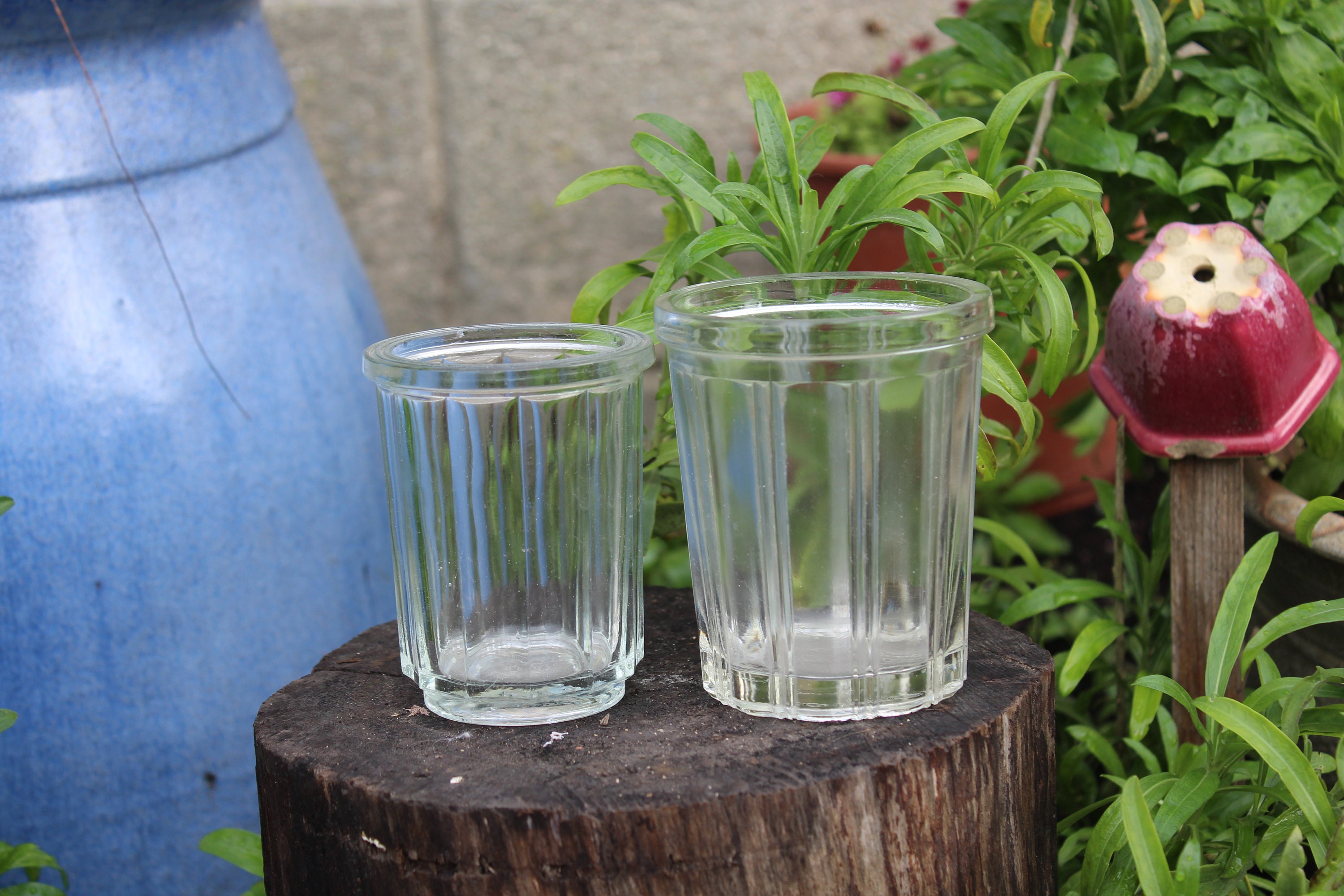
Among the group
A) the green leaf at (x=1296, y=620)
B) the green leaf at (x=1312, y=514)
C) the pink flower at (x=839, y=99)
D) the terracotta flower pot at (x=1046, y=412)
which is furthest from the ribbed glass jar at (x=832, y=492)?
the pink flower at (x=839, y=99)

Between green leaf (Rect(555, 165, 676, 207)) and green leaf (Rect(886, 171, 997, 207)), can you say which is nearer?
green leaf (Rect(886, 171, 997, 207))

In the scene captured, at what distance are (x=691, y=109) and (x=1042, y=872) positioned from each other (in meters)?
1.84

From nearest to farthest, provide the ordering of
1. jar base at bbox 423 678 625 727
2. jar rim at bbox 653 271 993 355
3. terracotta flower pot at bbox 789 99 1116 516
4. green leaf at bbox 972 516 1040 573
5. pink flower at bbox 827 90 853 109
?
jar rim at bbox 653 271 993 355 → jar base at bbox 423 678 625 727 → green leaf at bbox 972 516 1040 573 → terracotta flower pot at bbox 789 99 1116 516 → pink flower at bbox 827 90 853 109

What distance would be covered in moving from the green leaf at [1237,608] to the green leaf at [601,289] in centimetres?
57

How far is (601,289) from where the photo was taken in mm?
1140

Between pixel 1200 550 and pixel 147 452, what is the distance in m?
1.06

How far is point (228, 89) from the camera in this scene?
1374mm

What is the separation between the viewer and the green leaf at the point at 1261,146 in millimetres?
1261

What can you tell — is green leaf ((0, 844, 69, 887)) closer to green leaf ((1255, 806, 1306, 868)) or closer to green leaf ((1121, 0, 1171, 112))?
green leaf ((1255, 806, 1306, 868))

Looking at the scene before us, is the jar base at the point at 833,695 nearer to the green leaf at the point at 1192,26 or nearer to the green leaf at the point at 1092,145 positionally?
the green leaf at the point at 1092,145

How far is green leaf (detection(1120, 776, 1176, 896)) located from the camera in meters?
0.85

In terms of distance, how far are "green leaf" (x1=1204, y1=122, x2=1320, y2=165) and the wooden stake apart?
34 centimetres

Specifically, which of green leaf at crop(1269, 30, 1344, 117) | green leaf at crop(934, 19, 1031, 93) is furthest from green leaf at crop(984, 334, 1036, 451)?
green leaf at crop(1269, 30, 1344, 117)

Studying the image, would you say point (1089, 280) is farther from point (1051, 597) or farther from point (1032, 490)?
point (1032, 490)
